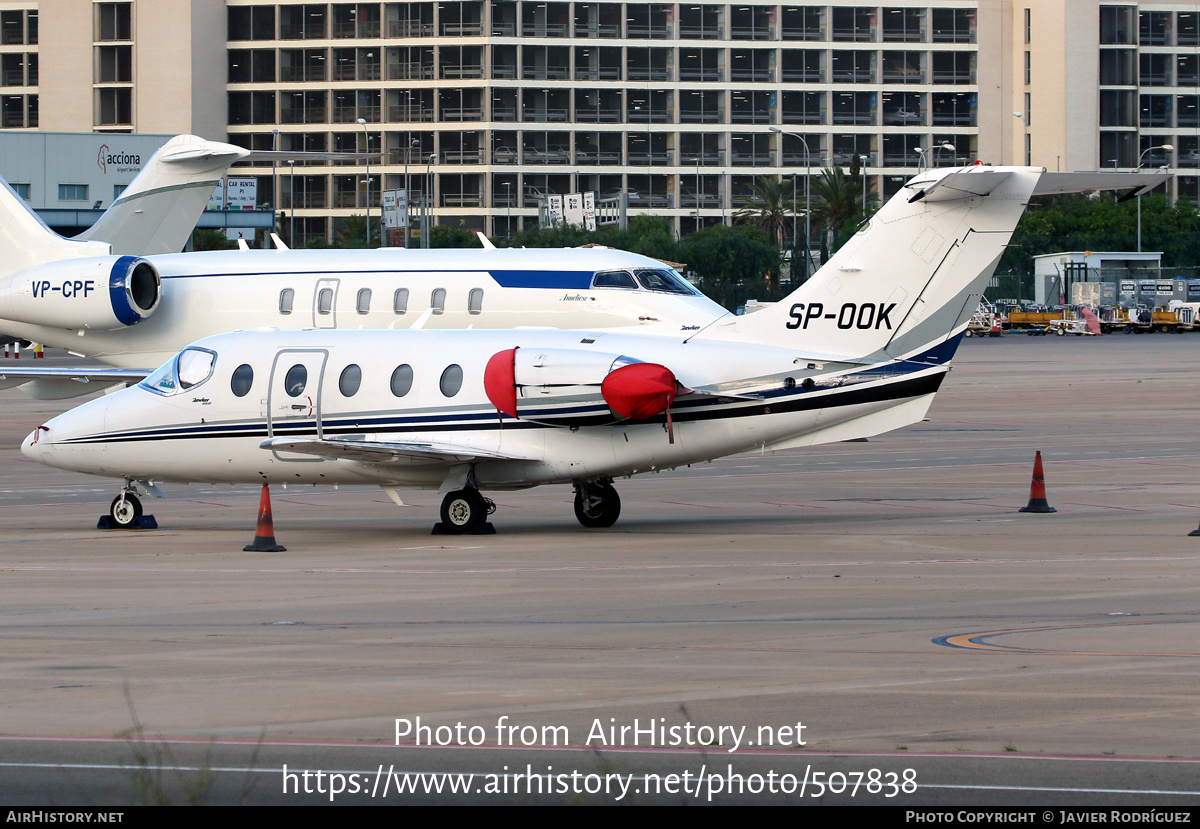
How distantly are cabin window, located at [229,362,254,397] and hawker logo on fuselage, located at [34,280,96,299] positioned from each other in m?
9.75

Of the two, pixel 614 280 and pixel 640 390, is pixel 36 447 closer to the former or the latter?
pixel 640 390

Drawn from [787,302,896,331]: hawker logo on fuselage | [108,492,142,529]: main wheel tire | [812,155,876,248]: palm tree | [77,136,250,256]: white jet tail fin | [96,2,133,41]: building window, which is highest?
[96,2,133,41]: building window

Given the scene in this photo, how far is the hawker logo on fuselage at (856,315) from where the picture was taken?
18.5 m

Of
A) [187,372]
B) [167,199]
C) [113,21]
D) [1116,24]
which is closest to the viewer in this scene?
[187,372]

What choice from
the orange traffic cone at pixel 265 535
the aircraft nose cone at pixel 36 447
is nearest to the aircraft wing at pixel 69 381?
the aircraft nose cone at pixel 36 447

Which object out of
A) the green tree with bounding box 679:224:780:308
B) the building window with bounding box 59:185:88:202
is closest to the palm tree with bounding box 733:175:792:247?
the green tree with bounding box 679:224:780:308

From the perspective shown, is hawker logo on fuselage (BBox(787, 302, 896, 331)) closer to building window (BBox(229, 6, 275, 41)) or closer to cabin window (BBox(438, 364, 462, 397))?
cabin window (BBox(438, 364, 462, 397))

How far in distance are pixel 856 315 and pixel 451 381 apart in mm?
4938

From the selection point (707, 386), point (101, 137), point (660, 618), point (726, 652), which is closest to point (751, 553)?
point (707, 386)

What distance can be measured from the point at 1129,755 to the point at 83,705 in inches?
244

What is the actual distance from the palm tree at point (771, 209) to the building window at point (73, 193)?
Result: 50982 mm

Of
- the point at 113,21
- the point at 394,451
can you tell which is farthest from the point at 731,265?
the point at 394,451

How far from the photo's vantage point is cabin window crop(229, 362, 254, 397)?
19.2m

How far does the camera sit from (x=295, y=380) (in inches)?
750
